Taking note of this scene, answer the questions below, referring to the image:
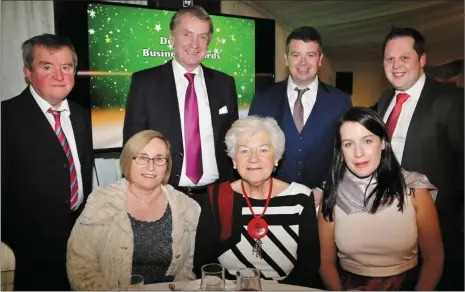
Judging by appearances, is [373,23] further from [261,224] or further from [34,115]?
[34,115]

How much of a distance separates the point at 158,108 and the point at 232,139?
0.47m

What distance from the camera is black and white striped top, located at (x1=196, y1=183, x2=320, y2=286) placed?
8.18 ft

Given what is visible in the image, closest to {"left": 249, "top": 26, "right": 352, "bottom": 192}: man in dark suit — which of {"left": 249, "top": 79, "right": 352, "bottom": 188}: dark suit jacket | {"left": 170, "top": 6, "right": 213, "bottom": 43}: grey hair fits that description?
{"left": 249, "top": 79, "right": 352, "bottom": 188}: dark suit jacket

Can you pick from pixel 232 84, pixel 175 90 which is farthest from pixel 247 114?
pixel 175 90

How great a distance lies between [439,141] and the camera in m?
2.56

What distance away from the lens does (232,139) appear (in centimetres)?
247

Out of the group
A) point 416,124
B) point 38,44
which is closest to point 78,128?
point 38,44

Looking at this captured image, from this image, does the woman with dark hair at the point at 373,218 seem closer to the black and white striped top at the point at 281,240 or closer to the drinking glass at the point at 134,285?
the black and white striped top at the point at 281,240

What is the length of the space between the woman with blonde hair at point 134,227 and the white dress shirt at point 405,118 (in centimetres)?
124

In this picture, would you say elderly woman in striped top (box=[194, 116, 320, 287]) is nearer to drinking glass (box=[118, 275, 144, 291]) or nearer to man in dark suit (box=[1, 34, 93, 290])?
drinking glass (box=[118, 275, 144, 291])

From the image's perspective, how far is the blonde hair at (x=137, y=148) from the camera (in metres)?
2.43

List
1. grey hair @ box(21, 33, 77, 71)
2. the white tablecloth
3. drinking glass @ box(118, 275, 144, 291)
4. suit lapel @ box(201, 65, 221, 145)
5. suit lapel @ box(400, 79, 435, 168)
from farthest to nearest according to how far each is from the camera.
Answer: suit lapel @ box(201, 65, 221, 145)
suit lapel @ box(400, 79, 435, 168)
grey hair @ box(21, 33, 77, 71)
the white tablecloth
drinking glass @ box(118, 275, 144, 291)

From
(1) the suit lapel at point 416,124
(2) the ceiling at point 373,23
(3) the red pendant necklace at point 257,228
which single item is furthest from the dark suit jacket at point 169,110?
(1) the suit lapel at point 416,124

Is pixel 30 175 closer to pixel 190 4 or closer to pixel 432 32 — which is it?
pixel 190 4
